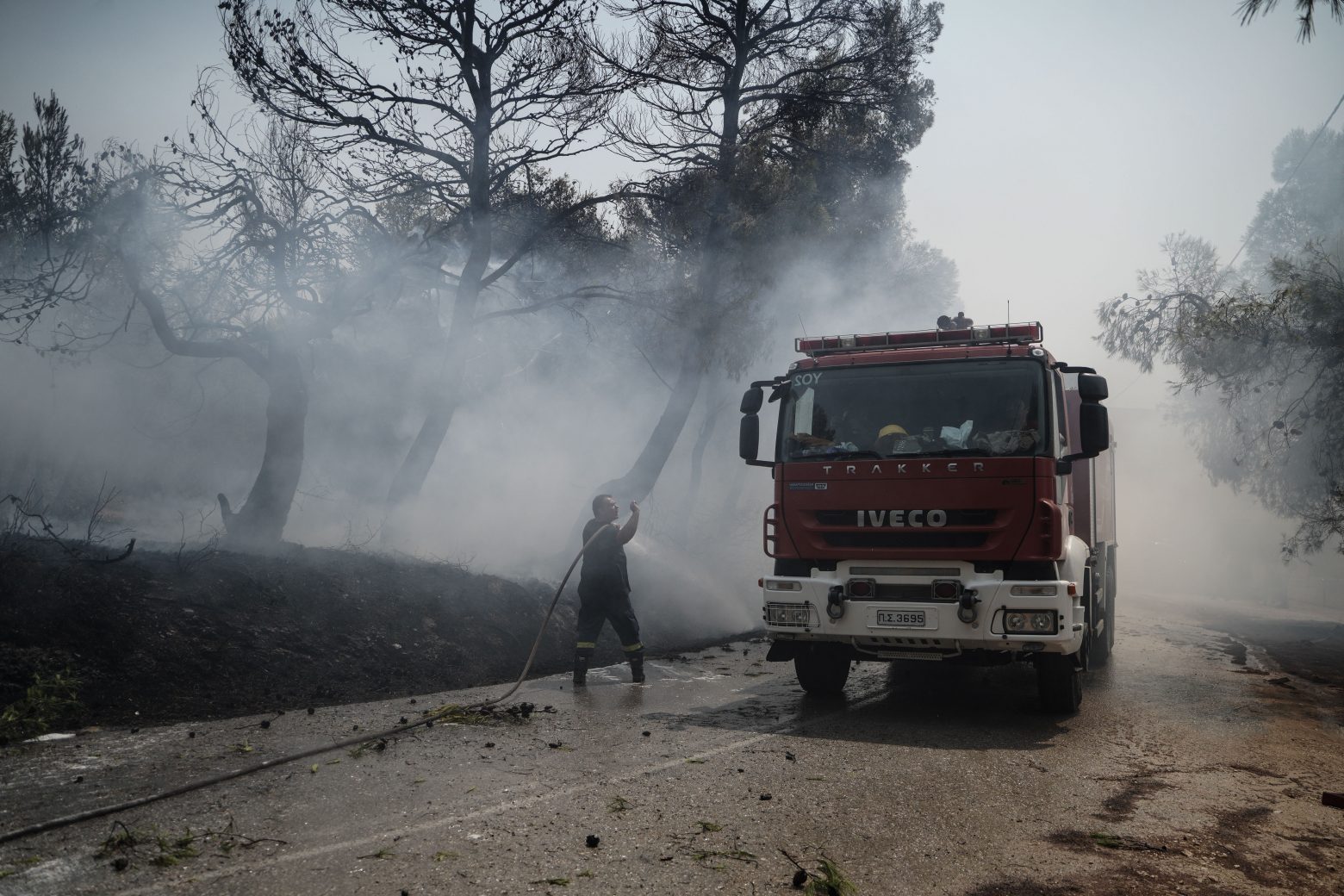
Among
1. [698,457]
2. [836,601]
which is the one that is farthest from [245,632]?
[698,457]

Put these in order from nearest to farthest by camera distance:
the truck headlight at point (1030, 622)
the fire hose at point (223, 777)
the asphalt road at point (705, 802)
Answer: the asphalt road at point (705, 802)
the fire hose at point (223, 777)
the truck headlight at point (1030, 622)

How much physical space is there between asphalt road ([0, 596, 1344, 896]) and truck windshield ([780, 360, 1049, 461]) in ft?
6.79

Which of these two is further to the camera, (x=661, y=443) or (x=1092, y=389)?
(x=661, y=443)

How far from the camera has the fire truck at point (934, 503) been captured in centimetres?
702

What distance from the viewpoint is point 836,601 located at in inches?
292

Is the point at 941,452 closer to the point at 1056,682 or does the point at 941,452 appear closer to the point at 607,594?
the point at 1056,682

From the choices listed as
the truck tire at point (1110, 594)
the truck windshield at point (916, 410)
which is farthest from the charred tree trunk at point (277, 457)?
the truck tire at point (1110, 594)

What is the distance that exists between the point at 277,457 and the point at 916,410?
8.63 meters

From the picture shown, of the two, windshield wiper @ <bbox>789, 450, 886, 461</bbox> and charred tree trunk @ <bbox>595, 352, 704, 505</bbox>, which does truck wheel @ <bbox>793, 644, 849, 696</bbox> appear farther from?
charred tree trunk @ <bbox>595, 352, 704, 505</bbox>

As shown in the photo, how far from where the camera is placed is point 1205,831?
4.69 meters

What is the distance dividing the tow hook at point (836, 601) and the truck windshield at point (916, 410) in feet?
3.38

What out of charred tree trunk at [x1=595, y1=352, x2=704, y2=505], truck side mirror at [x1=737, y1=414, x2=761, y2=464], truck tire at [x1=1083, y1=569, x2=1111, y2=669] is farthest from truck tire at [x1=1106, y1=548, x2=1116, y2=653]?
charred tree trunk at [x1=595, y1=352, x2=704, y2=505]

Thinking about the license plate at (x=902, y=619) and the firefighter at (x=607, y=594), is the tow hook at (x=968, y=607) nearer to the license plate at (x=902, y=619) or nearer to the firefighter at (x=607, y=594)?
the license plate at (x=902, y=619)

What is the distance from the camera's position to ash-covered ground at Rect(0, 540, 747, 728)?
741 centimetres
